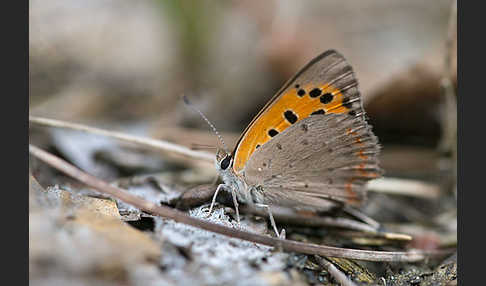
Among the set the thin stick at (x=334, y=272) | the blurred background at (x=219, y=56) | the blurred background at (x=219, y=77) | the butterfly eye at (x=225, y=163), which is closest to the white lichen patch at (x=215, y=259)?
the blurred background at (x=219, y=77)

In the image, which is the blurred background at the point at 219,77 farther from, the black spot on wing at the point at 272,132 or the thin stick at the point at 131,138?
the black spot on wing at the point at 272,132

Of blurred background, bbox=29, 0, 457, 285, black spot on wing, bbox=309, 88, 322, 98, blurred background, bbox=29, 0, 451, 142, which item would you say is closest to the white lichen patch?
blurred background, bbox=29, 0, 457, 285

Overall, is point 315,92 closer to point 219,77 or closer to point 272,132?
point 272,132

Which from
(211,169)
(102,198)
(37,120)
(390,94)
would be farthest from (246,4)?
(102,198)

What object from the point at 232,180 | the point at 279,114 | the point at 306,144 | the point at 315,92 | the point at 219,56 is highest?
the point at 219,56

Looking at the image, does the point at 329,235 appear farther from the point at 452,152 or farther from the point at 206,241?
the point at 452,152

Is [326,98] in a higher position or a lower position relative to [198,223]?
higher

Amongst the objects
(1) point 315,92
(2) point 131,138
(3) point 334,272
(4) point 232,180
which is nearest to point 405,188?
→ (1) point 315,92
